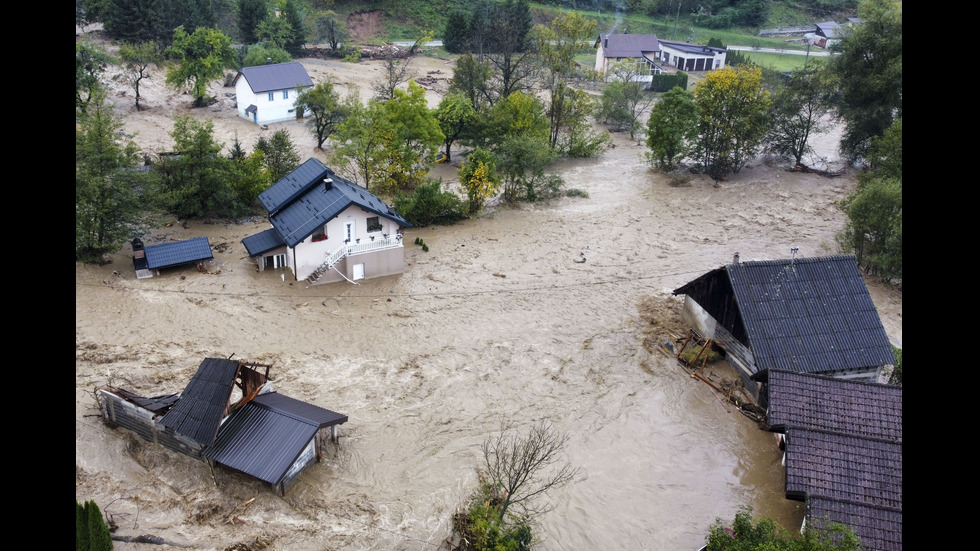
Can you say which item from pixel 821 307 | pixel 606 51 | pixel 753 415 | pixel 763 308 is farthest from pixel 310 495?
pixel 606 51

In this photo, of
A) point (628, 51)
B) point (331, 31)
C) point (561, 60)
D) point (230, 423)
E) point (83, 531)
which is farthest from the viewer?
point (331, 31)

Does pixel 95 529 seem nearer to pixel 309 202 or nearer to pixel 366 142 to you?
pixel 309 202

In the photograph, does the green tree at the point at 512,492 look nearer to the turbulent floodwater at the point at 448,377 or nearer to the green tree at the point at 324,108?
the turbulent floodwater at the point at 448,377

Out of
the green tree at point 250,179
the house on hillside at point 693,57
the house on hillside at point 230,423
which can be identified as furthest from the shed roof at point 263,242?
the house on hillside at point 693,57

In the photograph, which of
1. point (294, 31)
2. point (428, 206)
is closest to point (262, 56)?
point (294, 31)

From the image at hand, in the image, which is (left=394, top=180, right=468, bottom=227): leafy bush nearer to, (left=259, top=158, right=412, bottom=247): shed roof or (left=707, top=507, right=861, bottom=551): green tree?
(left=259, top=158, right=412, bottom=247): shed roof
